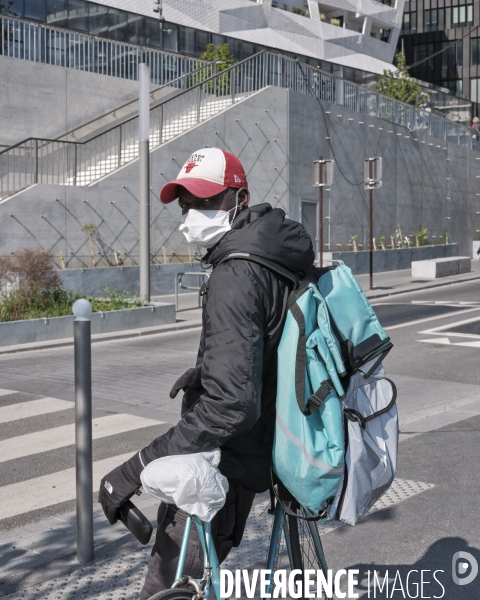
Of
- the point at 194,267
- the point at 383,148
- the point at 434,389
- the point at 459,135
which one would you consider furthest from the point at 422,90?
the point at 434,389

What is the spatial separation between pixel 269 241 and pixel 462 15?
294ft

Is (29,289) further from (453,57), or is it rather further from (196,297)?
(453,57)

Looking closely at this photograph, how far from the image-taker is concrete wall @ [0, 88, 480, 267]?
2098cm

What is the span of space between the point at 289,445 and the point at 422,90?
45.5 meters

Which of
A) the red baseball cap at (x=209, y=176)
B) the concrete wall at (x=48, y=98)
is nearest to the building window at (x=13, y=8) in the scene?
the concrete wall at (x=48, y=98)

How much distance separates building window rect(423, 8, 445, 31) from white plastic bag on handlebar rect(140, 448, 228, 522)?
294ft

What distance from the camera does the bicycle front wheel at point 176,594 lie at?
99.7 inches

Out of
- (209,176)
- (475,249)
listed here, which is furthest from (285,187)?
(209,176)

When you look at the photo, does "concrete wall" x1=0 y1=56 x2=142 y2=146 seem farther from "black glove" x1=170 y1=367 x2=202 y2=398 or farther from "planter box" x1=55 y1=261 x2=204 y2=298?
"black glove" x1=170 y1=367 x2=202 y2=398

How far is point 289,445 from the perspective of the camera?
265 cm

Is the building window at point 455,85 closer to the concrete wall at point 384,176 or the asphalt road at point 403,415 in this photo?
the concrete wall at point 384,176

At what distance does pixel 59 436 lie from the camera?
7.65 m

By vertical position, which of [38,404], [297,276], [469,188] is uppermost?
[469,188]

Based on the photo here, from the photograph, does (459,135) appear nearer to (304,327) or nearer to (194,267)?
(194,267)
